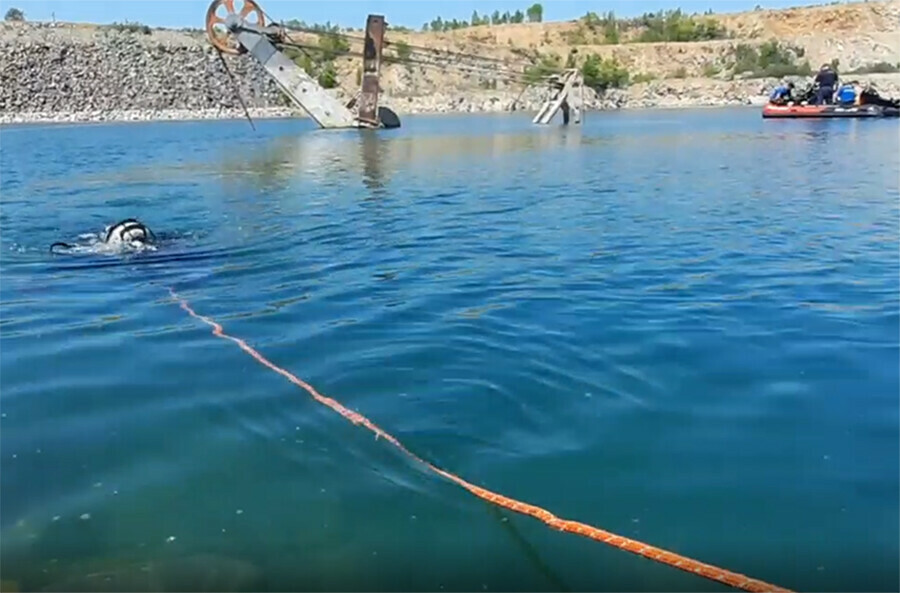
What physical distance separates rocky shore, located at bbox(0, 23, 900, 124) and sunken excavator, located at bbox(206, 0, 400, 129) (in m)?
24.9

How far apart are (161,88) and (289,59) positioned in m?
33.8

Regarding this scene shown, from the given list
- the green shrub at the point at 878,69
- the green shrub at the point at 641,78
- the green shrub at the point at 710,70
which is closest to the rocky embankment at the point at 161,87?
the green shrub at the point at 641,78

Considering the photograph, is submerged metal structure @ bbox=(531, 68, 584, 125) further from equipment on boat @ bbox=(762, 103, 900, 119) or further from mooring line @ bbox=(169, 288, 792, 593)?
mooring line @ bbox=(169, 288, 792, 593)

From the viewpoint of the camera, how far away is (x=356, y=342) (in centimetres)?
719

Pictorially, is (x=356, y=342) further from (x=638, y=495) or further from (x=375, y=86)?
(x=375, y=86)

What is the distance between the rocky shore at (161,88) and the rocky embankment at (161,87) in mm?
64

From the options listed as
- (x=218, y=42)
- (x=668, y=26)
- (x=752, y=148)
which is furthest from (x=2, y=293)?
Answer: (x=668, y=26)

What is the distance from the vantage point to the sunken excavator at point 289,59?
3259cm

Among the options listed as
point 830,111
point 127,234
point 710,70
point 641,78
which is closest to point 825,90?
point 830,111

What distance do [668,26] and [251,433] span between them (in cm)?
10890

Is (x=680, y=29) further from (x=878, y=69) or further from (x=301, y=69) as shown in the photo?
(x=301, y=69)

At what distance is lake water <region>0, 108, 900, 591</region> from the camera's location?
4.18m

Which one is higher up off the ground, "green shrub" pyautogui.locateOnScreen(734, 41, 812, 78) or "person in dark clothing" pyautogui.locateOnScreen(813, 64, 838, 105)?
"green shrub" pyautogui.locateOnScreen(734, 41, 812, 78)

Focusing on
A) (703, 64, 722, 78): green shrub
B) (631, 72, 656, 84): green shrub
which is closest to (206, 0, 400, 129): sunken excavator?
(631, 72, 656, 84): green shrub
